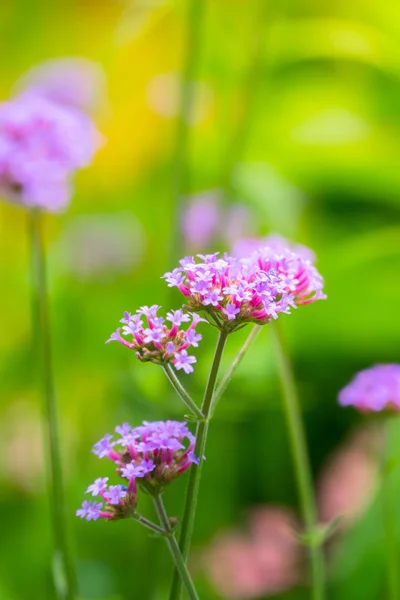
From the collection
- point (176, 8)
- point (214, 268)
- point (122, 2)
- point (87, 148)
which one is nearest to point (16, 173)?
point (87, 148)

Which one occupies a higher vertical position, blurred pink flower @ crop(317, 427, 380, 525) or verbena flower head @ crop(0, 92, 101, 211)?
verbena flower head @ crop(0, 92, 101, 211)

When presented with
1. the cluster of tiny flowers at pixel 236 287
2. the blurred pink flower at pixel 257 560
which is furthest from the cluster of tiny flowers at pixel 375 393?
the blurred pink flower at pixel 257 560

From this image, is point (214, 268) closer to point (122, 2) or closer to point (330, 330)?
point (330, 330)

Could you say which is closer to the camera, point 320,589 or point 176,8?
point 320,589

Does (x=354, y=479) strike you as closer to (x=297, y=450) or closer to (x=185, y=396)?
(x=297, y=450)

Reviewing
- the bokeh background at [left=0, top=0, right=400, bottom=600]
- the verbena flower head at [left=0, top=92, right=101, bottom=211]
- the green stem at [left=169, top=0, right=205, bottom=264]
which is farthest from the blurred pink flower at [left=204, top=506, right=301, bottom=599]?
the verbena flower head at [left=0, top=92, right=101, bottom=211]

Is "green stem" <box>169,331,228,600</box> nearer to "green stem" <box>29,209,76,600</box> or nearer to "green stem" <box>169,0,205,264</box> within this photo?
"green stem" <box>29,209,76,600</box>
